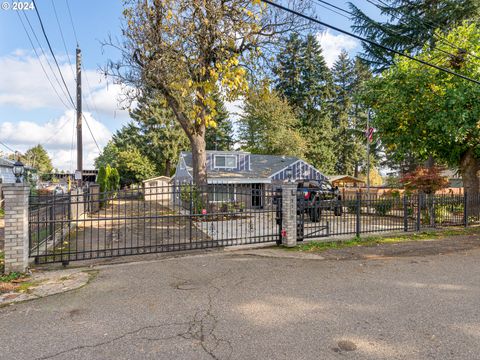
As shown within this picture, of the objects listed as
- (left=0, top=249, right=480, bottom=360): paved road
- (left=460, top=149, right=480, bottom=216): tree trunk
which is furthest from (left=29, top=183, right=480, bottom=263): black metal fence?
(left=0, top=249, right=480, bottom=360): paved road

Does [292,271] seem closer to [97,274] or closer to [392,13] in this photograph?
[97,274]

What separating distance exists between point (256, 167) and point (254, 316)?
21.7 meters

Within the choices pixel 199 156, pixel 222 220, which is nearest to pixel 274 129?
pixel 199 156

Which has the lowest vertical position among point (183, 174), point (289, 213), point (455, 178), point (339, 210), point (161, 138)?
point (339, 210)

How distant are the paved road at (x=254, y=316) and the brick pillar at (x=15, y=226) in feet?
5.03

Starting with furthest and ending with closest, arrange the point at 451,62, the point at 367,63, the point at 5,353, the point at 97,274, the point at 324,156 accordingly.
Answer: the point at 324,156 → the point at 367,63 → the point at 451,62 → the point at 97,274 → the point at 5,353

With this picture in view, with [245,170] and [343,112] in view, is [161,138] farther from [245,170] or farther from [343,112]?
[343,112]

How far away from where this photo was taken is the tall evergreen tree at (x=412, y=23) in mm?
19578

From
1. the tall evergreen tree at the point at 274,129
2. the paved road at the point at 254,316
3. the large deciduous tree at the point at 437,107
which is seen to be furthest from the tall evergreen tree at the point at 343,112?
the paved road at the point at 254,316

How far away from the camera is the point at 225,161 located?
24016 mm

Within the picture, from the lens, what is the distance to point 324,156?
39.0 m

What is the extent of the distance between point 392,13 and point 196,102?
16.9m

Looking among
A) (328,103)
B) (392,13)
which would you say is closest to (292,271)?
(392,13)

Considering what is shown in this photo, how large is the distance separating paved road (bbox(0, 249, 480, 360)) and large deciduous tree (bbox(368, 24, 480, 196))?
25.4ft
